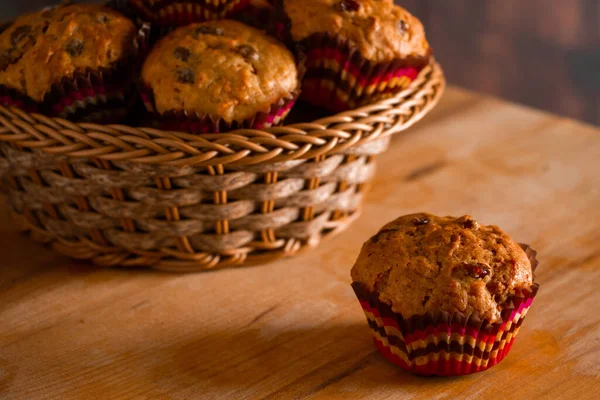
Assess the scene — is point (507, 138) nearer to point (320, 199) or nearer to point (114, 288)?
point (320, 199)

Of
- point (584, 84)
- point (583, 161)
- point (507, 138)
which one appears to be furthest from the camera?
point (584, 84)

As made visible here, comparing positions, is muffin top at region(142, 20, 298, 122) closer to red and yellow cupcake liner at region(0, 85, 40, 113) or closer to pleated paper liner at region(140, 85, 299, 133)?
pleated paper liner at region(140, 85, 299, 133)

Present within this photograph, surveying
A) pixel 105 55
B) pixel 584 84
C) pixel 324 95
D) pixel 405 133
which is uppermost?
pixel 105 55

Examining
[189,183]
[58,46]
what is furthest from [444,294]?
[58,46]

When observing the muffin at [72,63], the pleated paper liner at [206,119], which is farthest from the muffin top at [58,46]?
the pleated paper liner at [206,119]

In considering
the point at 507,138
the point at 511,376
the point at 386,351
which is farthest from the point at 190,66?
the point at 507,138

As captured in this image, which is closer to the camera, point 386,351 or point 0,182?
point 386,351
